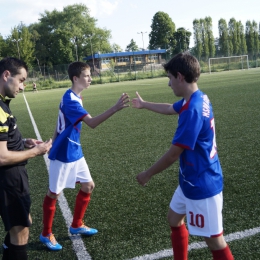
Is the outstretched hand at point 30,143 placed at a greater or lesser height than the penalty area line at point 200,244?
greater

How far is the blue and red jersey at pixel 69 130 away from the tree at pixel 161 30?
100948 millimetres

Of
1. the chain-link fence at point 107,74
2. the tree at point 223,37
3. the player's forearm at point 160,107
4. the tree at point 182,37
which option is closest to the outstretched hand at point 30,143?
the player's forearm at point 160,107

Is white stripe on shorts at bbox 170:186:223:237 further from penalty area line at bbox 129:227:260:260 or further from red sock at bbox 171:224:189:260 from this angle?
penalty area line at bbox 129:227:260:260

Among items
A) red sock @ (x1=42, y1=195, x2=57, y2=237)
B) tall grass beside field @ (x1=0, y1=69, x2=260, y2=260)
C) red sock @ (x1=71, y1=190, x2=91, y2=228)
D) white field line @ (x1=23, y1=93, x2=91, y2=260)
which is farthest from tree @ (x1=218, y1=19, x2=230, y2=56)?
red sock @ (x1=42, y1=195, x2=57, y2=237)

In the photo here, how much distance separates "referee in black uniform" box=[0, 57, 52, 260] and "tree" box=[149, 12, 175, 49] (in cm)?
10178

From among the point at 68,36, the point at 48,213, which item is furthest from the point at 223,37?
the point at 48,213

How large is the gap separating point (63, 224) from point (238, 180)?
264 cm

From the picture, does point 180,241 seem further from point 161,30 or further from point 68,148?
point 161,30

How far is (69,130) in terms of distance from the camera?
358 cm

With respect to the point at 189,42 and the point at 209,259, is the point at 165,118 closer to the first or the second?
the point at 209,259

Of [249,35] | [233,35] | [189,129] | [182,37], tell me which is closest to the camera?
[189,129]

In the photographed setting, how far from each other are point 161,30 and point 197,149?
10644 centimetres

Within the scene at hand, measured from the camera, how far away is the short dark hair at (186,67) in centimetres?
236

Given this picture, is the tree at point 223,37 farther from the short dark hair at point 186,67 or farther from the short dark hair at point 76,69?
the short dark hair at point 186,67
